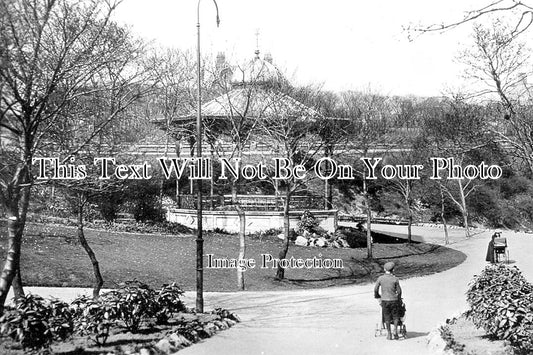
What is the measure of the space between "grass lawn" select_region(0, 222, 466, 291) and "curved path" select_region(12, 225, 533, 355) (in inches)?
61.3

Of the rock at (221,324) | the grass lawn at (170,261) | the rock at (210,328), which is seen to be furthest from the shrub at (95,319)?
the grass lawn at (170,261)

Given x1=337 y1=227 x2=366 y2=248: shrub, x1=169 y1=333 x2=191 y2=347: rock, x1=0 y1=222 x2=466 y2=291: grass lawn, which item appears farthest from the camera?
x1=337 y1=227 x2=366 y2=248: shrub

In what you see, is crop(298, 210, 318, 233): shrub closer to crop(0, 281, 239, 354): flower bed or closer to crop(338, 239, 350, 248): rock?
crop(338, 239, 350, 248): rock

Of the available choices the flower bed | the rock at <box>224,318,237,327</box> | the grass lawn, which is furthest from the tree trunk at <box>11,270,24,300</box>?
the grass lawn

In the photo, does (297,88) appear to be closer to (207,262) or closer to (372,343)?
(207,262)

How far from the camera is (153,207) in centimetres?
2833

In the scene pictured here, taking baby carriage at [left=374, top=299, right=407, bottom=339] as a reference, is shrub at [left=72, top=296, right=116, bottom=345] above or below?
above

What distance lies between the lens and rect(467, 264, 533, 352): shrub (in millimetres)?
9188

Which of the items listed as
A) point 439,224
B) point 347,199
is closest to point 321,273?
point 439,224

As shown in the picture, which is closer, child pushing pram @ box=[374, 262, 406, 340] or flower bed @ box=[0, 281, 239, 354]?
flower bed @ box=[0, 281, 239, 354]

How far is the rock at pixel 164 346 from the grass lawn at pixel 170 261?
8.09 meters

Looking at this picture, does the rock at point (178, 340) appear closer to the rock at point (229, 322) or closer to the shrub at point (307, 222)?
the rock at point (229, 322)

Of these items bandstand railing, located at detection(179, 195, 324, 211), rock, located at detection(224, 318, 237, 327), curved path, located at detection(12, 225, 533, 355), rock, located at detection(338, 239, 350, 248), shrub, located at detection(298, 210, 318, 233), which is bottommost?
curved path, located at detection(12, 225, 533, 355)

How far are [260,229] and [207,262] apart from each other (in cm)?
685
